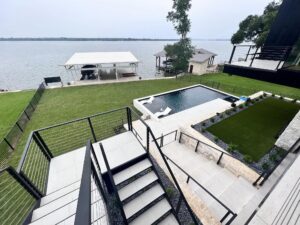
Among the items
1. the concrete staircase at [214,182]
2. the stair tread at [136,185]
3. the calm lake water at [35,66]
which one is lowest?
the calm lake water at [35,66]

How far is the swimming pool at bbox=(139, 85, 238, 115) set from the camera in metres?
12.0

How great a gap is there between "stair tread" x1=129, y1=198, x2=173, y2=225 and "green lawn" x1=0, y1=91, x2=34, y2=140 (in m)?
10.3

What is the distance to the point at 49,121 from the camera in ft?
32.6

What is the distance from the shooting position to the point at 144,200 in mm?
3488

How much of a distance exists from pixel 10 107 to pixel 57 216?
591 inches

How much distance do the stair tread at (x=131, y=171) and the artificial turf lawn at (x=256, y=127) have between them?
4954 millimetres

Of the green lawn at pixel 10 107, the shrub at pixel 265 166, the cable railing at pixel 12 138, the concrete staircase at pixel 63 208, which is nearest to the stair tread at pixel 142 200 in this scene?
the concrete staircase at pixel 63 208

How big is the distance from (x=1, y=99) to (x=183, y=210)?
20214 millimetres

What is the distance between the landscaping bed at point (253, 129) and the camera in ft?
19.8

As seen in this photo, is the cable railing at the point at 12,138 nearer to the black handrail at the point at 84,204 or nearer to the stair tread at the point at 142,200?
the stair tread at the point at 142,200

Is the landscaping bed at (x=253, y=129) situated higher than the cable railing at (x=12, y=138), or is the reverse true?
the landscaping bed at (x=253, y=129)

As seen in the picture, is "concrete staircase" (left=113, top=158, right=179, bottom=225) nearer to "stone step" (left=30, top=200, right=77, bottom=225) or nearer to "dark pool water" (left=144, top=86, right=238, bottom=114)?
"stone step" (left=30, top=200, right=77, bottom=225)

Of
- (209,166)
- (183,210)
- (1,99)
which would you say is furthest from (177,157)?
(1,99)

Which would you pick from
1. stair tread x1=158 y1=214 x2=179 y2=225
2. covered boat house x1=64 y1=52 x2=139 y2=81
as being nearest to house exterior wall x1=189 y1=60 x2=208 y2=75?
covered boat house x1=64 y1=52 x2=139 y2=81
